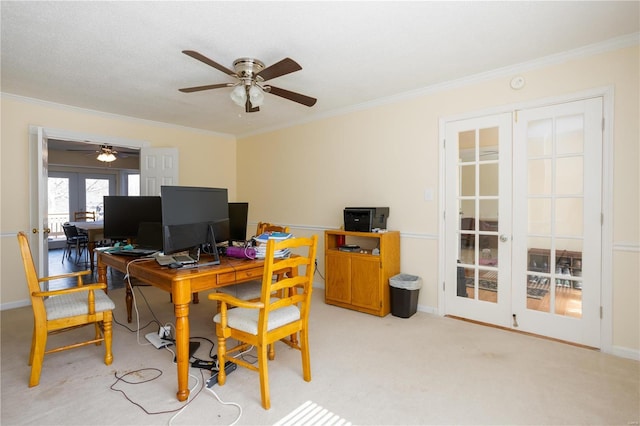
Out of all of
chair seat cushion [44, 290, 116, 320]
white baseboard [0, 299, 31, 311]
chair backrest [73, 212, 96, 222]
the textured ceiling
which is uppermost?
the textured ceiling

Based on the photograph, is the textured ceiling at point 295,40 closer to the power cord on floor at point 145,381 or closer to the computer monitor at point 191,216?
the computer monitor at point 191,216

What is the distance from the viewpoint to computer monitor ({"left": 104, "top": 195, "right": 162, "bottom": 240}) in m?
3.50

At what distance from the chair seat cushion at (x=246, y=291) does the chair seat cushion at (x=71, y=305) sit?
87 centimetres

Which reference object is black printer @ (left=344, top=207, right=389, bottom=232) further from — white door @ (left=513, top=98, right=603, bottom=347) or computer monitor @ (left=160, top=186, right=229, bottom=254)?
computer monitor @ (left=160, top=186, right=229, bottom=254)

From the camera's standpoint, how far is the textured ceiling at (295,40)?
2.06 metres

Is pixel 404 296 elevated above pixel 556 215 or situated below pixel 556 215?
below

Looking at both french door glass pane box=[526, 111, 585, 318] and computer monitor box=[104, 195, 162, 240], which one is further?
computer monitor box=[104, 195, 162, 240]

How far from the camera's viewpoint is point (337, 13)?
2.09 m

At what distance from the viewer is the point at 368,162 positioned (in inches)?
155

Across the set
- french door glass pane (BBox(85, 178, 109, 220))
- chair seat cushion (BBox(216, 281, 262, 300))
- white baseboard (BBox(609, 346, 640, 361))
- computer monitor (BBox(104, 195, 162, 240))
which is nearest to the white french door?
white baseboard (BBox(609, 346, 640, 361))

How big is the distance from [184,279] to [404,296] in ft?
7.28

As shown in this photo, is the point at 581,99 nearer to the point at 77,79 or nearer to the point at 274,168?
the point at 274,168

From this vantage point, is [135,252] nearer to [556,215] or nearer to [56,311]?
[56,311]

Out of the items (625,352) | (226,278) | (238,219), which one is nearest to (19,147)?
(238,219)
